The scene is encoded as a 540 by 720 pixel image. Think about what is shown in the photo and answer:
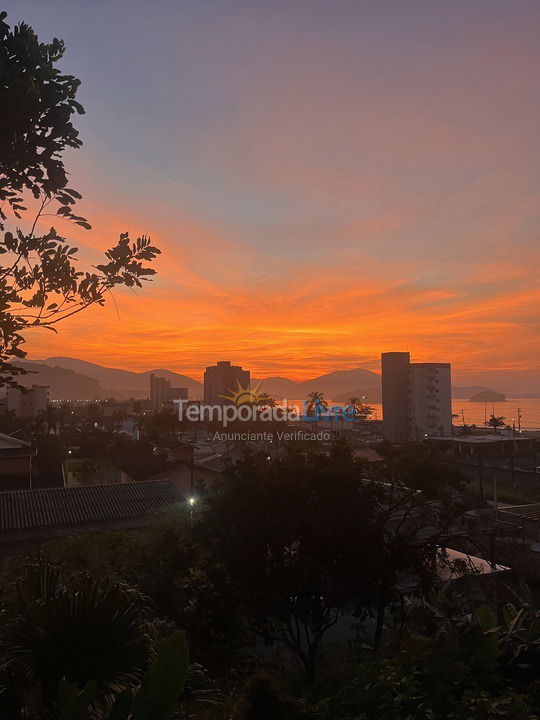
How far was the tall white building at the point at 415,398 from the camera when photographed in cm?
11006

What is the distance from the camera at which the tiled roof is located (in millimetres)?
24406

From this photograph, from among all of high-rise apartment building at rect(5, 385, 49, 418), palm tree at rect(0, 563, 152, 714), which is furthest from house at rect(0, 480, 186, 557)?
high-rise apartment building at rect(5, 385, 49, 418)

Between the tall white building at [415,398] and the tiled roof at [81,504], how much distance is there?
284 ft

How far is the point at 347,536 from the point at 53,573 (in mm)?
8023

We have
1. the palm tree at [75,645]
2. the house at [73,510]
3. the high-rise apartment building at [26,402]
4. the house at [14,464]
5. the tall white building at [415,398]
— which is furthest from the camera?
the high-rise apartment building at [26,402]

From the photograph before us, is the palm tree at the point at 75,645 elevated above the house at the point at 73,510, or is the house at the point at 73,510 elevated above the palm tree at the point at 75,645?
the palm tree at the point at 75,645

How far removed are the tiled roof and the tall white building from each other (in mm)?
86534

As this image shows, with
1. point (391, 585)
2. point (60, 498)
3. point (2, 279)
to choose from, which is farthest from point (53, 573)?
point (60, 498)

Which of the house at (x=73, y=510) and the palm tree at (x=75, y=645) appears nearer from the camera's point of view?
the palm tree at (x=75, y=645)

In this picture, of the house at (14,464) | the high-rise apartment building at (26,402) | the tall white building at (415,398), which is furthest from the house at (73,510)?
the high-rise apartment building at (26,402)

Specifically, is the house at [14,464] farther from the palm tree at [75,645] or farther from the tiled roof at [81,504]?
the palm tree at [75,645]

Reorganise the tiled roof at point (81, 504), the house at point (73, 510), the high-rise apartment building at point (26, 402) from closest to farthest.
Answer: the house at point (73, 510) < the tiled roof at point (81, 504) < the high-rise apartment building at point (26, 402)

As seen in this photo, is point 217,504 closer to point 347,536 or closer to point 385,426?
point 347,536

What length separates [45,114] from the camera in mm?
5316
